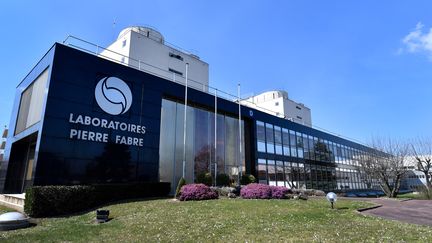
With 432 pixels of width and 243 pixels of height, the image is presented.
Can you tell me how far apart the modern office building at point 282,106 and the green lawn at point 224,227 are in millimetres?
35899

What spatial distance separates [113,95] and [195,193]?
32.0ft

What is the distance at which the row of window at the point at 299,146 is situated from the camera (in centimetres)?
3650

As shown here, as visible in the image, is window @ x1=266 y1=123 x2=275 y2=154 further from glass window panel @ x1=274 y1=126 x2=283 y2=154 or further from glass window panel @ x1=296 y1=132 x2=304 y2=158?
glass window panel @ x1=296 y1=132 x2=304 y2=158

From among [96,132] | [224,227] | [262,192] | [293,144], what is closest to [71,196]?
[96,132]

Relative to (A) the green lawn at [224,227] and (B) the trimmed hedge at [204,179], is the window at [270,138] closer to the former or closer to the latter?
(B) the trimmed hedge at [204,179]

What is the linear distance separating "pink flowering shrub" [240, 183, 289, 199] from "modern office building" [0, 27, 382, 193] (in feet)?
20.6

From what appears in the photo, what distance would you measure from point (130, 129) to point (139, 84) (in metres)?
3.95

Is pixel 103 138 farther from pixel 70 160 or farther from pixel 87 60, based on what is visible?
pixel 87 60

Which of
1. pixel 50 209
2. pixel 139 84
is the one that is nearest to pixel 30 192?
pixel 50 209

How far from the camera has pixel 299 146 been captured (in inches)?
1708

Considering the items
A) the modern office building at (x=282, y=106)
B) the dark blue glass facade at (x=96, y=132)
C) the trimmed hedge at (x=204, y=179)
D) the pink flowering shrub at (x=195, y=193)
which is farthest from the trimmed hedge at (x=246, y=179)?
the modern office building at (x=282, y=106)

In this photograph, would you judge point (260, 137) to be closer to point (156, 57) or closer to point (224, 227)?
point (156, 57)

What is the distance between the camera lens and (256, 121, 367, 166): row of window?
3650 cm

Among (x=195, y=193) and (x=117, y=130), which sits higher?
(x=117, y=130)
